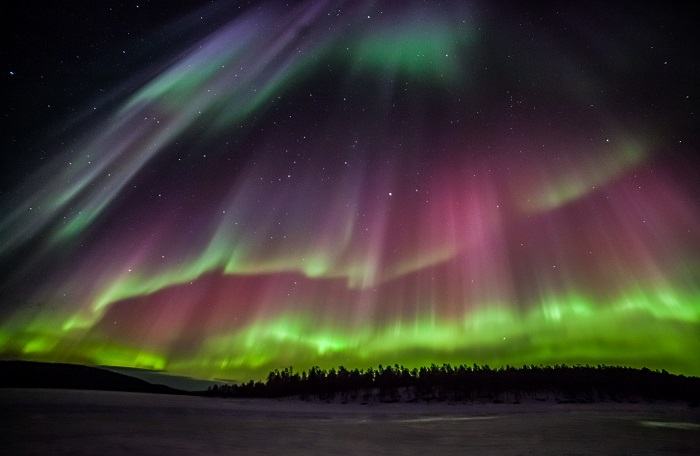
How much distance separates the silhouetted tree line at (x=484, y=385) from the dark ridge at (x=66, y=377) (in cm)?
3861

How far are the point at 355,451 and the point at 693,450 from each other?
386 inches

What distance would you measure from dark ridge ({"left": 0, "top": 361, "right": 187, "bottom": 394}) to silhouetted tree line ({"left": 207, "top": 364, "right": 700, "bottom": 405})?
38610mm

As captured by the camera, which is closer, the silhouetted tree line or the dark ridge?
the silhouetted tree line

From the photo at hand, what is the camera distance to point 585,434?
15.1m

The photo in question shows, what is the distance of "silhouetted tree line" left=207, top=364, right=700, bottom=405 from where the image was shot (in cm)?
7000

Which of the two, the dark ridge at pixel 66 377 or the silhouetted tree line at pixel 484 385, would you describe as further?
the dark ridge at pixel 66 377

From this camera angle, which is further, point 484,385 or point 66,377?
point 66,377

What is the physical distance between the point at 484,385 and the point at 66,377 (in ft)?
389

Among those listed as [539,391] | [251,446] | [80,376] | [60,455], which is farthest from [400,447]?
[80,376]

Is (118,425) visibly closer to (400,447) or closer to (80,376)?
(400,447)

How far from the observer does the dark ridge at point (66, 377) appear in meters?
110

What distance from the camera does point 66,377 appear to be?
120 meters

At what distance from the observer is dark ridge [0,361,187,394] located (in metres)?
110

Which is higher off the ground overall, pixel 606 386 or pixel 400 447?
pixel 606 386
